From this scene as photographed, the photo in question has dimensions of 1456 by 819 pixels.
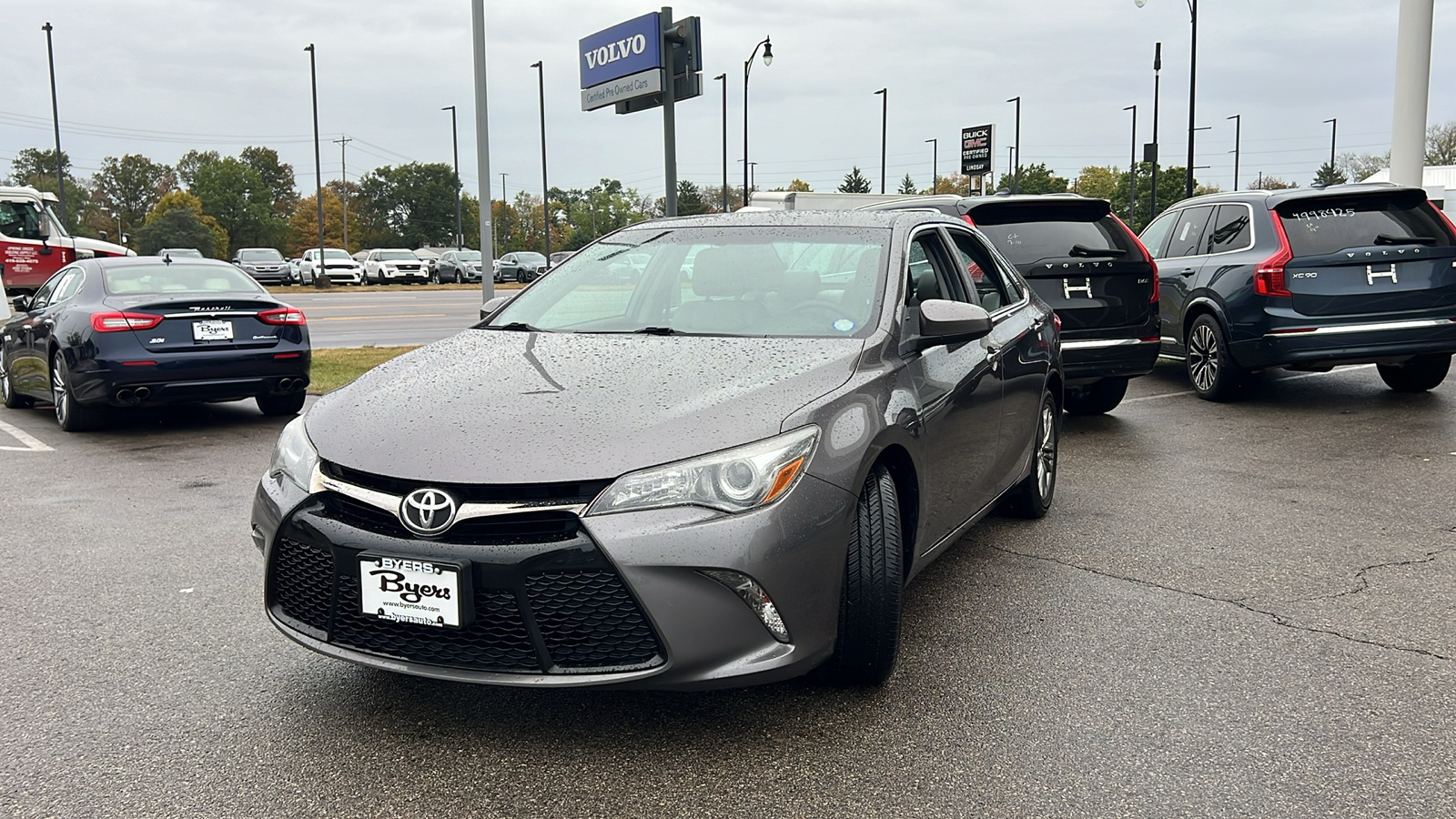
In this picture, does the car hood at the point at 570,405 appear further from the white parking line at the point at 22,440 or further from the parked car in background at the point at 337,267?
the parked car in background at the point at 337,267

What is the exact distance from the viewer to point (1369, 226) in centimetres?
884

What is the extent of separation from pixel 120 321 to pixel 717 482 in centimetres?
714

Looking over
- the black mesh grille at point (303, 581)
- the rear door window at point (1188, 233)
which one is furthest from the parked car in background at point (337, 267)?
the black mesh grille at point (303, 581)

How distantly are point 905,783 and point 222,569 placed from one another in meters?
3.29

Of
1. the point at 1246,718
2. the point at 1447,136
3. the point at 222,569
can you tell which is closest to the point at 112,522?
the point at 222,569

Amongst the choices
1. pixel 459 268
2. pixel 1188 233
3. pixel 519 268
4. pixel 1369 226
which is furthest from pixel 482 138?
pixel 459 268

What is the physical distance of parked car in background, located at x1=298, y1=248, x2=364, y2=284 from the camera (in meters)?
48.5

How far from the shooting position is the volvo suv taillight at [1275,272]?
8.83 m

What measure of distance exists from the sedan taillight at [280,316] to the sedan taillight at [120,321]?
0.77 metres

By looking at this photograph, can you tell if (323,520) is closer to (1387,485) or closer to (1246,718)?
(1246,718)

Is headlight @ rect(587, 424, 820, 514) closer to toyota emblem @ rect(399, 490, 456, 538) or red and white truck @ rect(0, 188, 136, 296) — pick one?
toyota emblem @ rect(399, 490, 456, 538)

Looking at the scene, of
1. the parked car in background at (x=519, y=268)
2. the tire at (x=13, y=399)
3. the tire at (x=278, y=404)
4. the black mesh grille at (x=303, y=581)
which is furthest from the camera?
the parked car in background at (x=519, y=268)

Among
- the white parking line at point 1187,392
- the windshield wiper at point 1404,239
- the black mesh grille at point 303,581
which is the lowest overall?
the white parking line at point 1187,392

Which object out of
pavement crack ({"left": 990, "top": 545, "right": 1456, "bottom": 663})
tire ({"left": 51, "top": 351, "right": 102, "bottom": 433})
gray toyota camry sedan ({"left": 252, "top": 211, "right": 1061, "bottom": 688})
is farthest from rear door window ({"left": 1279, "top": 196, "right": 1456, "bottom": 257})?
tire ({"left": 51, "top": 351, "right": 102, "bottom": 433})
